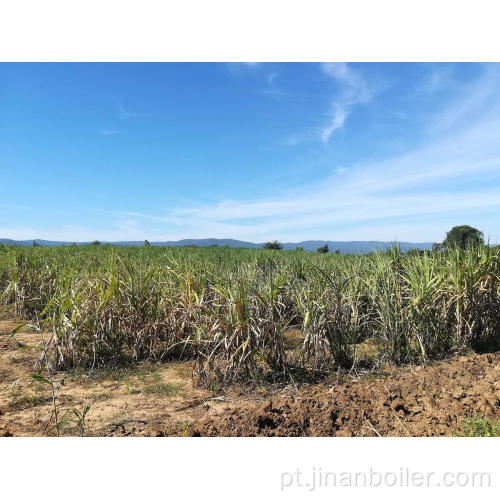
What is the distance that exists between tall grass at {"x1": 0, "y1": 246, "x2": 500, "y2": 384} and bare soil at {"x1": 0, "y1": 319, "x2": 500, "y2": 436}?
320mm

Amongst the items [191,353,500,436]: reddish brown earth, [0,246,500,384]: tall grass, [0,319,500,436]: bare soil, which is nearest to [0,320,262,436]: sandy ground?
[0,319,500,436]: bare soil

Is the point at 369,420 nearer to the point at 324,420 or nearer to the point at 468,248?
the point at 324,420

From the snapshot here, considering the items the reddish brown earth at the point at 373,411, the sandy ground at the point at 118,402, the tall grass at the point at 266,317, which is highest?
the tall grass at the point at 266,317

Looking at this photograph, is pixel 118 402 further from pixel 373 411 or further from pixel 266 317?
pixel 373 411

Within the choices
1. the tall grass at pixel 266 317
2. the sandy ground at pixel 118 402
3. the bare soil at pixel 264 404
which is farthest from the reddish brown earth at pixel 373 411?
the tall grass at pixel 266 317

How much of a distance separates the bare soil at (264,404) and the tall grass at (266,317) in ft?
1.05

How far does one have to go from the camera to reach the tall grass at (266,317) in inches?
162

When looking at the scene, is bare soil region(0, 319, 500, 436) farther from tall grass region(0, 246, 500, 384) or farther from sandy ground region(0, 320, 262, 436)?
tall grass region(0, 246, 500, 384)

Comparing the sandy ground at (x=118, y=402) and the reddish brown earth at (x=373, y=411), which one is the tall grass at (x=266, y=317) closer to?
the sandy ground at (x=118, y=402)

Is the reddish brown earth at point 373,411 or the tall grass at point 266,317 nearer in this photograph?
the reddish brown earth at point 373,411

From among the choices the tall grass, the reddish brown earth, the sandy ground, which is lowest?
the sandy ground

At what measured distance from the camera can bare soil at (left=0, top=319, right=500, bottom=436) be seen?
3000 millimetres

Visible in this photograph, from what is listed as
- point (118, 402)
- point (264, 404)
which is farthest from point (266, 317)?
point (118, 402)

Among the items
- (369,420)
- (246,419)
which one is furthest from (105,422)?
(369,420)
